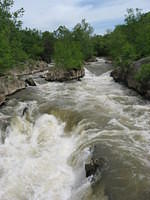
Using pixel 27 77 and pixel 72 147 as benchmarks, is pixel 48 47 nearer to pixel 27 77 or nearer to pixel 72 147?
pixel 27 77

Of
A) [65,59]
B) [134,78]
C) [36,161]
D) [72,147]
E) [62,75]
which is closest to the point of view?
[36,161]

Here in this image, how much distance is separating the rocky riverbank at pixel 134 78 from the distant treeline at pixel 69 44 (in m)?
1.26

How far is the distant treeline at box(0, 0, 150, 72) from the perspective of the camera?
1025 inches

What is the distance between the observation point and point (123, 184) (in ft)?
23.5

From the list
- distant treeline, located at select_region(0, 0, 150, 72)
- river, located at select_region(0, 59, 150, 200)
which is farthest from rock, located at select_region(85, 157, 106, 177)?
distant treeline, located at select_region(0, 0, 150, 72)

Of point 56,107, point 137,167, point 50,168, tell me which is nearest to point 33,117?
point 56,107

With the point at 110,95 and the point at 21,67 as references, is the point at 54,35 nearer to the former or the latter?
A: the point at 21,67

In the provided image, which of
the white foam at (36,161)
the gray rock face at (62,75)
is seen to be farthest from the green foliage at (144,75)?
the gray rock face at (62,75)

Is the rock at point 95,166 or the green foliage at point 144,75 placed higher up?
the green foliage at point 144,75

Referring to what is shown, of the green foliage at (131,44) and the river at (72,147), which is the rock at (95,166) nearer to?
the river at (72,147)

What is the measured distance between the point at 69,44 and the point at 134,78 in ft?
52.2

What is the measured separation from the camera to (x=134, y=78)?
2034 centimetres

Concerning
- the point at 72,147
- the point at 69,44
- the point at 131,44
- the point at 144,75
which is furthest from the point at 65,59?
the point at 72,147

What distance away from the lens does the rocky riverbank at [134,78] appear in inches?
705
